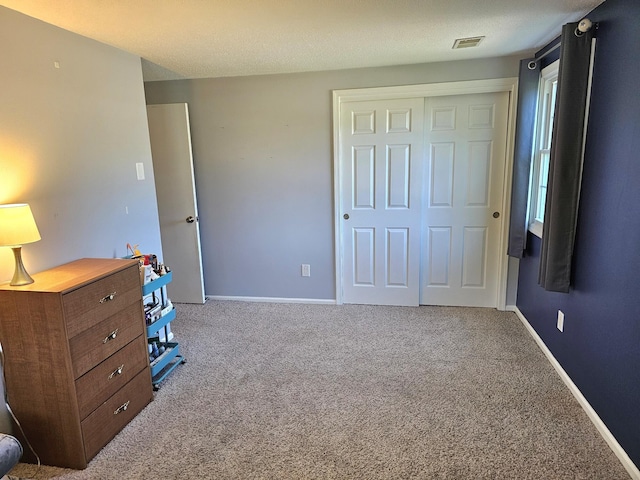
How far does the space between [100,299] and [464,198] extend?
2886mm

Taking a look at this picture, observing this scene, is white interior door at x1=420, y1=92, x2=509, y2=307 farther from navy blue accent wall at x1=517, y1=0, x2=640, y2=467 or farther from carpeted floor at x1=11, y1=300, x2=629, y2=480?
navy blue accent wall at x1=517, y1=0, x2=640, y2=467

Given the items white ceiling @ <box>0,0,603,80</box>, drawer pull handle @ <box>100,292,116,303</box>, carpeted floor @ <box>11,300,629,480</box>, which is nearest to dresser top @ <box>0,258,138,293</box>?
drawer pull handle @ <box>100,292,116,303</box>

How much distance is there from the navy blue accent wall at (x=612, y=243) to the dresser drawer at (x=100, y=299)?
96.8 inches

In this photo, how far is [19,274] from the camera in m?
1.76

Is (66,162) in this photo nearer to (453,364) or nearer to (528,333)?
(453,364)

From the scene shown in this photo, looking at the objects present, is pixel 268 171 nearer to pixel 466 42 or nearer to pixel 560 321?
pixel 466 42

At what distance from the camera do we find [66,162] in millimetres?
2188

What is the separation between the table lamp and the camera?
5.36ft

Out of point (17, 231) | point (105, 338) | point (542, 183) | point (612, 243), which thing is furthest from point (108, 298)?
point (542, 183)

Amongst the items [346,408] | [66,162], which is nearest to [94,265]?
[66,162]

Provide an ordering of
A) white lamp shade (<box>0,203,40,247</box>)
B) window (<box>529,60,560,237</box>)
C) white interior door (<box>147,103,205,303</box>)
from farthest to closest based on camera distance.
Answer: white interior door (<box>147,103,205,303</box>)
window (<box>529,60,560,237</box>)
white lamp shade (<box>0,203,40,247</box>)

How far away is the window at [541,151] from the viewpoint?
2.85m

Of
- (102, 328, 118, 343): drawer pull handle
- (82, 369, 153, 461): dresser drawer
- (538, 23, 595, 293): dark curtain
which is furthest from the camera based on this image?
(538, 23, 595, 293): dark curtain

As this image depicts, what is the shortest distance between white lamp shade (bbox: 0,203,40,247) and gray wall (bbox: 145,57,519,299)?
2.13 meters
